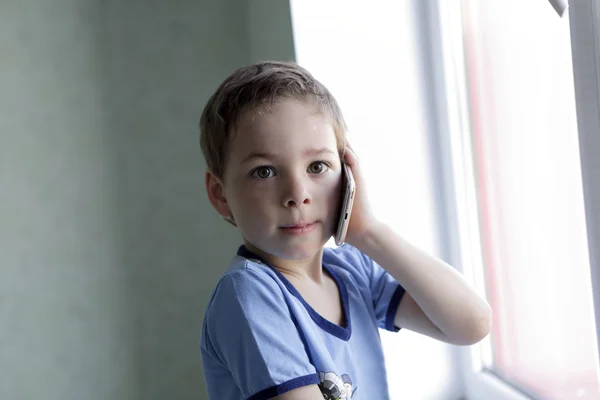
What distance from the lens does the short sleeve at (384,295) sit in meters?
0.88

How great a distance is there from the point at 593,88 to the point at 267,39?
30.8 inches

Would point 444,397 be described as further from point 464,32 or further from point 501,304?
point 464,32

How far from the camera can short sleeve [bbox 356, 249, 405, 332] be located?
885 millimetres

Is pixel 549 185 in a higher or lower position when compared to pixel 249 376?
higher

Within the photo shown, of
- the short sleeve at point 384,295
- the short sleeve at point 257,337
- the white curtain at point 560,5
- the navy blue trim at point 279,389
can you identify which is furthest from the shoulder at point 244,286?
the white curtain at point 560,5

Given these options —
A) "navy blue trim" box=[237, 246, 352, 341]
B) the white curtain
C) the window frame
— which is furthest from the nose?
the window frame

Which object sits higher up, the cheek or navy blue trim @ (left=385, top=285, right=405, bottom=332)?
the cheek

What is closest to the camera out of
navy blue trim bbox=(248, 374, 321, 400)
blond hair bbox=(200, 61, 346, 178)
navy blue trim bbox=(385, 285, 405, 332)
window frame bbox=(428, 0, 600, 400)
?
navy blue trim bbox=(248, 374, 321, 400)

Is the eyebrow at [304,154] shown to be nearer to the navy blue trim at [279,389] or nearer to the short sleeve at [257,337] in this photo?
the short sleeve at [257,337]

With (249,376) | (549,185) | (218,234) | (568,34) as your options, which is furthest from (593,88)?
(218,234)

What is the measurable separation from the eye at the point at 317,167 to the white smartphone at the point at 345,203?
0.04m

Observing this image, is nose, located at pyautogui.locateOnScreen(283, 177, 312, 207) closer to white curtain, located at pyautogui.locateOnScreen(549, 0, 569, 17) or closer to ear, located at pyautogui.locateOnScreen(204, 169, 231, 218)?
ear, located at pyautogui.locateOnScreen(204, 169, 231, 218)

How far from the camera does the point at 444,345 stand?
3.94 feet

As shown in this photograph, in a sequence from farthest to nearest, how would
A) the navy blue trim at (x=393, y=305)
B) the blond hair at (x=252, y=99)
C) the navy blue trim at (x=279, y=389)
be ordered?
the navy blue trim at (x=393, y=305) → the blond hair at (x=252, y=99) → the navy blue trim at (x=279, y=389)
